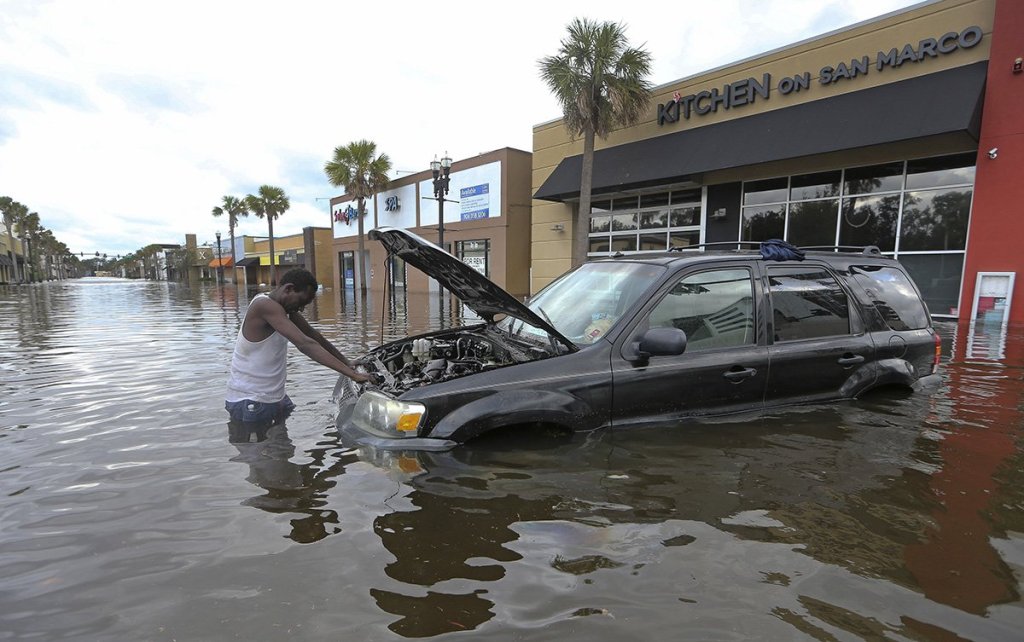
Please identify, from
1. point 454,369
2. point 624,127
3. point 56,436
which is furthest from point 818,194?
point 56,436

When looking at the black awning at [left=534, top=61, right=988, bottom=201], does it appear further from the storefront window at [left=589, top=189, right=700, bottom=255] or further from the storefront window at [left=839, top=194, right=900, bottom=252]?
the storefront window at [left=839, top=194, right=900, bottom=252]

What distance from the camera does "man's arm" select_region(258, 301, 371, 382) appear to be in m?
3.52

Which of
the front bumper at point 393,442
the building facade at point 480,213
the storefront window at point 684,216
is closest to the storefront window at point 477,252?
the building facade at point 480,213

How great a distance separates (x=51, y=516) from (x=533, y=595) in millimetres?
2693

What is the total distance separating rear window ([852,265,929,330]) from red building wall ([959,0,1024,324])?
29.9 feet

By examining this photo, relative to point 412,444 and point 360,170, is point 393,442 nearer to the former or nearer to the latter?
point 412,444

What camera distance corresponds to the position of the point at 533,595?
2.10 meters

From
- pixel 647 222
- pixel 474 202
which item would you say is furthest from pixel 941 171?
pixel 474 202

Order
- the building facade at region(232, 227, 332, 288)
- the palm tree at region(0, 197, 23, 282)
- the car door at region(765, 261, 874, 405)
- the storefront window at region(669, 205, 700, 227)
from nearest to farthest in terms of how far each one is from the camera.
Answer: the car door at region(765, 261, 874, 405)
the storefront window at region(669, 205, 700, 227)
the building facade at region(232, 227, 332, 288)
the palm tree at region(0, 197, 23, 282)

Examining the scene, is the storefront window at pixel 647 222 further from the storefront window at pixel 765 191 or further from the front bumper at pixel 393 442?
the front bumper at pixel 393 442

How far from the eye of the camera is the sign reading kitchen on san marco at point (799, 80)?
36.2 feet

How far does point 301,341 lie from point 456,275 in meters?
1.18

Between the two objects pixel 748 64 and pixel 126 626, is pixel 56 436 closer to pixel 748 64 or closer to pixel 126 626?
pixel 126 626

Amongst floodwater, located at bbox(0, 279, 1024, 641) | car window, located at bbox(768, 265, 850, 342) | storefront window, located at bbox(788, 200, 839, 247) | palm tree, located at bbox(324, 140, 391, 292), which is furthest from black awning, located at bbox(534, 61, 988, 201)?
palm tree, located at bbox(324, 140, 391, 292)
